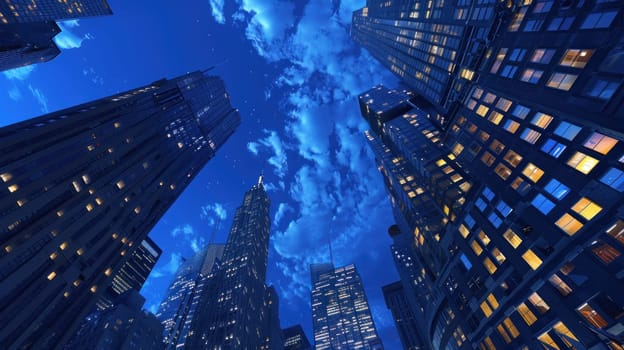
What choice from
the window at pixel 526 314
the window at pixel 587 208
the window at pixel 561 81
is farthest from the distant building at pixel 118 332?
the window at pixel 561 81

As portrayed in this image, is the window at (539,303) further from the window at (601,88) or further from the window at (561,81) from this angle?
the window at (561,81)

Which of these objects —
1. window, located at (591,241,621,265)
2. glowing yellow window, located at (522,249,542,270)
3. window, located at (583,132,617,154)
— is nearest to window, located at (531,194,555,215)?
glowing yellow window, located at (522,249,542,270)

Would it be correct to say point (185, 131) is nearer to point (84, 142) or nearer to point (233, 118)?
point (84, 142)

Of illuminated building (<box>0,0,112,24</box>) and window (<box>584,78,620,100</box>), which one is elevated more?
illuminated building (<box>0,0,112,24</box>)

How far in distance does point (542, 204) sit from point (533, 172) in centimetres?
→ 502

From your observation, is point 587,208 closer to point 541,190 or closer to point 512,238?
point 541,190

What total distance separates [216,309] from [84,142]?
9810cm

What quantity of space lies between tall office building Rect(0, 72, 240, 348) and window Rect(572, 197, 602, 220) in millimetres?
79378

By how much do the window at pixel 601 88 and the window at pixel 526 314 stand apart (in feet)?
93.1

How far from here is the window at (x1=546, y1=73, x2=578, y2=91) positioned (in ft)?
108

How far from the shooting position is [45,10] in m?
107

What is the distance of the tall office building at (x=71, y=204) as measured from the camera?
43125 mm

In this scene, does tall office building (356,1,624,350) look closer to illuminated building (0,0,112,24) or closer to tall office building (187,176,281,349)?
tall office building (187,176,281,349)

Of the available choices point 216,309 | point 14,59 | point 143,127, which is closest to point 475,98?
point 143,127
